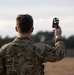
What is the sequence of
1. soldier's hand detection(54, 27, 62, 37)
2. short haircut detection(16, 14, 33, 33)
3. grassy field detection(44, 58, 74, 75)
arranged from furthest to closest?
1. grassy field detection(44, 58, 74, 75)
2. soldier's hand detection(54, 27, 62, 37)
3. short haircut detection(16, 14, 33, 33)

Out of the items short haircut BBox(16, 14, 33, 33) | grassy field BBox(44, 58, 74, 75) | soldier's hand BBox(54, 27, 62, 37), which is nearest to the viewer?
short haircut BBox(16, 14, 33, 33)

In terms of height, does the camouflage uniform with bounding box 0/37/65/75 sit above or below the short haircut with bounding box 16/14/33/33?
below

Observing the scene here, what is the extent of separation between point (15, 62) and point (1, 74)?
0.69 ft

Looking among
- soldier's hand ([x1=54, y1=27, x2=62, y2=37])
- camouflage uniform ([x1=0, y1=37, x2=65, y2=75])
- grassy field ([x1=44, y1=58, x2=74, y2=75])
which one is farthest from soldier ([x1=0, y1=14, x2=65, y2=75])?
grassy field ([x1=44, y1=58, x2=74, y2=75])

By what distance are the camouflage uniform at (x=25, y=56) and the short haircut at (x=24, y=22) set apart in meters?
0.12

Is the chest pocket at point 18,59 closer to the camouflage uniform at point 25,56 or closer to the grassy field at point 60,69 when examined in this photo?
the camouflage uniform at point 25,56

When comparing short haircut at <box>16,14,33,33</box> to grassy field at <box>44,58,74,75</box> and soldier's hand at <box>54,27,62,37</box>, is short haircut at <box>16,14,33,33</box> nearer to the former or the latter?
soldier's hand at <box>54,27,62,37</box>

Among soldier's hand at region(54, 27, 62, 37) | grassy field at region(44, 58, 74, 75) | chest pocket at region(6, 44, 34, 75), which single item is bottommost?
grassy field at region(44, 58, 74, 75)

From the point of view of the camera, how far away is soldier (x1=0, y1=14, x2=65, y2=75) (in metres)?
5.70

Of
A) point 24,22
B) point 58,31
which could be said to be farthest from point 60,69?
point 24,22

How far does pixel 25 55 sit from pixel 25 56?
1 centimetres

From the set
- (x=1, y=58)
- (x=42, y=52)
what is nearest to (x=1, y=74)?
(x=1, y=58)

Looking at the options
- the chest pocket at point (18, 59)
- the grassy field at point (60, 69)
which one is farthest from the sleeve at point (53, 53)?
the grassy field at point (60, 69)

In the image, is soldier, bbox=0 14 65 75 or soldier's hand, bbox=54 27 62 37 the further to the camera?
soldier's hand, bbox=54 27 62 37
